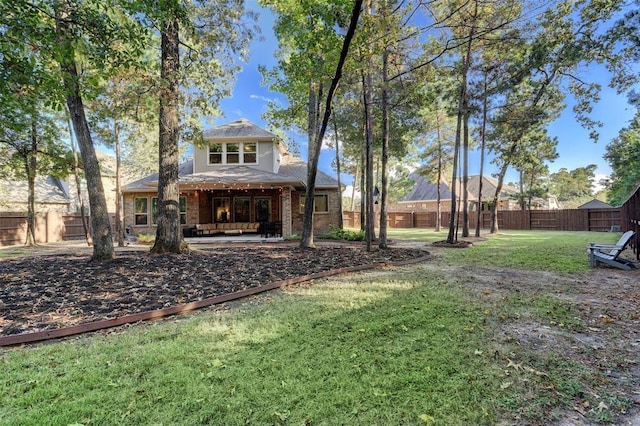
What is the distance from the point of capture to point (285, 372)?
2.57 metres

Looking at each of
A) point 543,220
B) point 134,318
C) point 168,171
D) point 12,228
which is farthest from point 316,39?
point 543,220

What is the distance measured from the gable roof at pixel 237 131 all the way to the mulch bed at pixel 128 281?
904 centimetres

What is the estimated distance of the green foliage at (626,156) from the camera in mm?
15705

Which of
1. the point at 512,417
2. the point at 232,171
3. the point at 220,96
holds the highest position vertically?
the point at 220,96

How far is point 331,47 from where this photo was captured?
7.13m

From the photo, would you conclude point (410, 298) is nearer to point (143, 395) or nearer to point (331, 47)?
point (143, 395)

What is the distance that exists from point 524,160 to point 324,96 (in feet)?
43.3

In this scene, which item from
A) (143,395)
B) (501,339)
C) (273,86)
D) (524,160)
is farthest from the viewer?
(524,160)

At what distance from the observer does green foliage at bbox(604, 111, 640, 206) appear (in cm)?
1570

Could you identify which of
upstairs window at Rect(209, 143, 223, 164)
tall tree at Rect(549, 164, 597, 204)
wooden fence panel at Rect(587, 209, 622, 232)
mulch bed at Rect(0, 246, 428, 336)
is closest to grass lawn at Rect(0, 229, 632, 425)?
mulch bed at Rect(0, 246, 428, 336)

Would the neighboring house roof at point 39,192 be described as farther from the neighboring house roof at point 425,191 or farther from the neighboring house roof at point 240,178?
the neighboring house roof at point 425,191

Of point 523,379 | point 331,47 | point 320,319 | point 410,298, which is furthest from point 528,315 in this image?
point 331,47

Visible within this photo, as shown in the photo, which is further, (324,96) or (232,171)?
(232,171)

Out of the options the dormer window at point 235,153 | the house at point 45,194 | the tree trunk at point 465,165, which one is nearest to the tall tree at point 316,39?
the dormer window at point 235,153
